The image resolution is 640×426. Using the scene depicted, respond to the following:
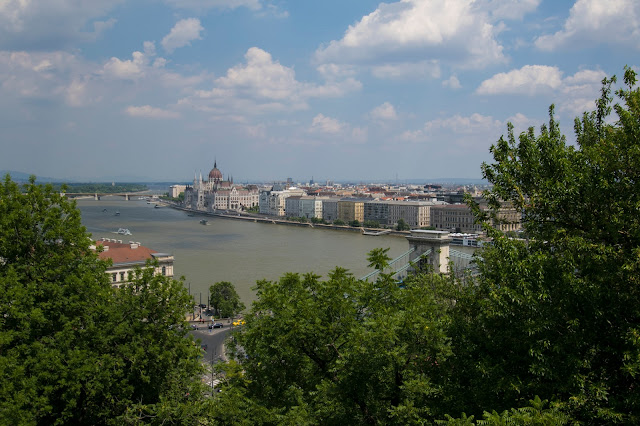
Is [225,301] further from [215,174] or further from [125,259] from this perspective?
[215,174]

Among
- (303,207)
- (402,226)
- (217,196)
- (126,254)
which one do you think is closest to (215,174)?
(217,196)

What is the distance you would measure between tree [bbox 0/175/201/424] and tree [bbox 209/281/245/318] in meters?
10.7

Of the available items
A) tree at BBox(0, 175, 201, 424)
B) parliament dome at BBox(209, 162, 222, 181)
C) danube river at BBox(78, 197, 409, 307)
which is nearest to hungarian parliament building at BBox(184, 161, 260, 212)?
parliament dome at BBox(209, 162, 222, 181)

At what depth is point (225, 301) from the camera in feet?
55.5

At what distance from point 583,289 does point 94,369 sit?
4178 millimetres

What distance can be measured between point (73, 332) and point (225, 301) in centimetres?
1182

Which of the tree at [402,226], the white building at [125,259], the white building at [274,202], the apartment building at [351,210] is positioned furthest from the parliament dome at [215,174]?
the white building at [125,259]

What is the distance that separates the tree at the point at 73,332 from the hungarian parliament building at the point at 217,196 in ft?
237

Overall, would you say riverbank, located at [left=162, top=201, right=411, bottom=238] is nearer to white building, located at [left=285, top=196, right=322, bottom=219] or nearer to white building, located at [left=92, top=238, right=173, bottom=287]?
white building, located at [left=285, top=196, right=322, bottom=219]

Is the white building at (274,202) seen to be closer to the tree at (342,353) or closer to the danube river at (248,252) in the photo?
the danube river at (248,252)

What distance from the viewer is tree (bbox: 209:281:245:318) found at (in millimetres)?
16703

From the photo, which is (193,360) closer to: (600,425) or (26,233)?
(26,233)

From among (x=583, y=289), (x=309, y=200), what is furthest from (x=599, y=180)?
(x=309, y=200)

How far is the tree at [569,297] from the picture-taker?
3652mm
